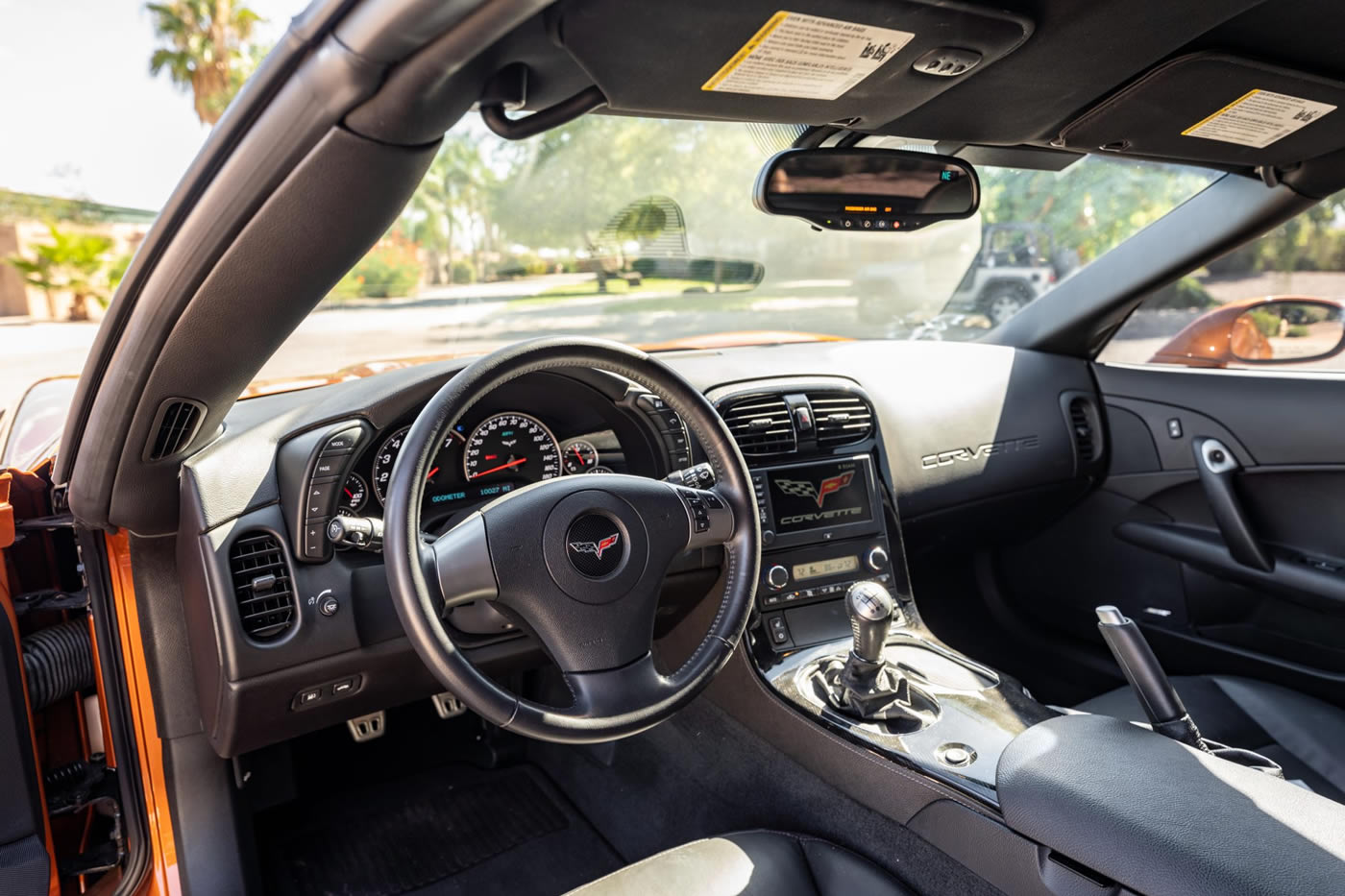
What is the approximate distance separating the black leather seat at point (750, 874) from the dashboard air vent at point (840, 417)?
1.06 metres

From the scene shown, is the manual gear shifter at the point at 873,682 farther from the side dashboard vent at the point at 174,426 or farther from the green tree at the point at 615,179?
the side dashboard vent at the point at 174,426

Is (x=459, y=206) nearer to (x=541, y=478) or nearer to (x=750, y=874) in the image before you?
(x=541, y=478)

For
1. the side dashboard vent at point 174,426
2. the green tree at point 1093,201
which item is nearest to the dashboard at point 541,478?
the side dashboard vent at point 174,426

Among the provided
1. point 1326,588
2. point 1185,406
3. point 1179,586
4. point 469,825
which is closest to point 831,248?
point 1185,406

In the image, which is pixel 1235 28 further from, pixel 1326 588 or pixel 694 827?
pixel 694 827

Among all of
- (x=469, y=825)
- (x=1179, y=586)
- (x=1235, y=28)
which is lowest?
(x=469, y=825)

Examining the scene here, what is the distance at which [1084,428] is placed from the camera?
3.13 m

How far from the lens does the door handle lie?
2.76 meters

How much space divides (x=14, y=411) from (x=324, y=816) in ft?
4.29

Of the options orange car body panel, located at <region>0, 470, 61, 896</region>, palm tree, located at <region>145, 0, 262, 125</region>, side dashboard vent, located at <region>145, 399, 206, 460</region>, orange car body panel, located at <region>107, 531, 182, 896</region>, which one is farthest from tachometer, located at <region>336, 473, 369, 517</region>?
palm tree, located at <region>145, 0, 262, 125</region>

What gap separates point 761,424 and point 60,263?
8.90 m

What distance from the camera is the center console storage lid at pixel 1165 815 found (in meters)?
1.19

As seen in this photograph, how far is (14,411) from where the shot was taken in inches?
82.6

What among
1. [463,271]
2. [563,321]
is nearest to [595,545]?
[563,321]
